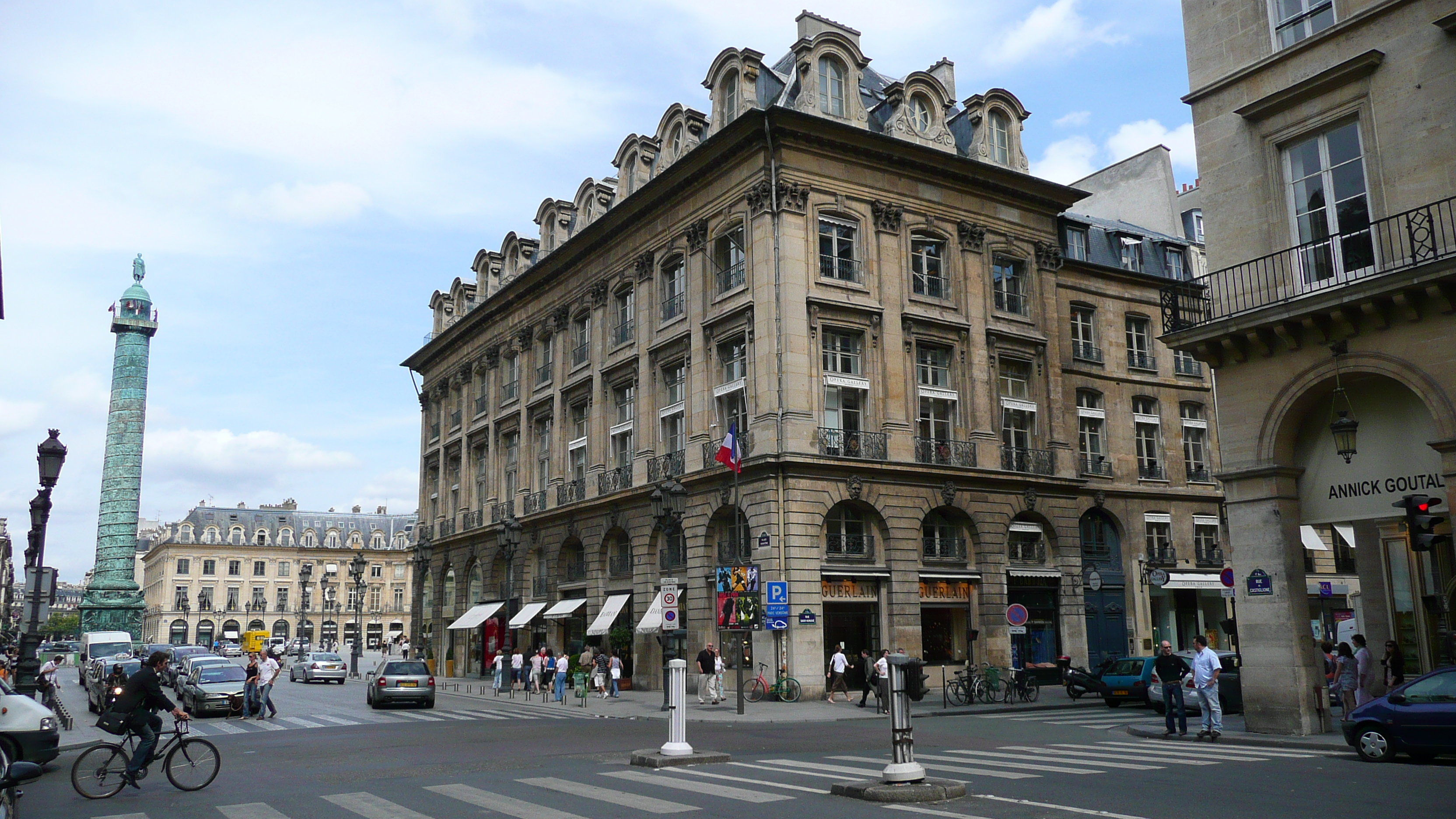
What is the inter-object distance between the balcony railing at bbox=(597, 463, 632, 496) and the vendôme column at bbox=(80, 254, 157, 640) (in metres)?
69.5

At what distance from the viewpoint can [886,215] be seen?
1444 inches

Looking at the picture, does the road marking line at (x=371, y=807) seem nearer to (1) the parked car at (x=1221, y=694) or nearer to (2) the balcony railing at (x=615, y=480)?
(1) the parked car at (x=1221, y=694)

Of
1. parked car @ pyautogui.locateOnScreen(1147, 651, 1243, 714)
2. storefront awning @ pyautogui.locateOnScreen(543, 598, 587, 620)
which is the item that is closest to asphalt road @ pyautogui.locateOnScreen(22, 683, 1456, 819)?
parked car @ pyautogui.locateOnScreen(1147, 651, 1243, 714)

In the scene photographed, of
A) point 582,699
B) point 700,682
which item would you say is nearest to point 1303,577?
point 700,682

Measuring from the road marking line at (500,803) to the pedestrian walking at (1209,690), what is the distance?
39.0 ft

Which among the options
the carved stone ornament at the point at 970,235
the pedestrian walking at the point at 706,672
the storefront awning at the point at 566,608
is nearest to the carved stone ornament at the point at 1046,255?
the carved stone ornament at the point at 970,235

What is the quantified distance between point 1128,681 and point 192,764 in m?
23.1

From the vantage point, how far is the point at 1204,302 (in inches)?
802

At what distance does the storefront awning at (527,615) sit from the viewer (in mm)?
45656

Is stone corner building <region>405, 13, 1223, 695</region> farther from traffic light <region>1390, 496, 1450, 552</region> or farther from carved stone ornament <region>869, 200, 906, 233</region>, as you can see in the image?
traffic light <region>1390, 496, 1450, 552</region>

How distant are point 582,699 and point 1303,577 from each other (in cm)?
2083

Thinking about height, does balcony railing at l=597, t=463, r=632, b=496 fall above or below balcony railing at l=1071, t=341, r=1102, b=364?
below

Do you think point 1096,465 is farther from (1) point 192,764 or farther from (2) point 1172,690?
(1) point 192,764

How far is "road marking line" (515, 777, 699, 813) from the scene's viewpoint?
36.8 feet
